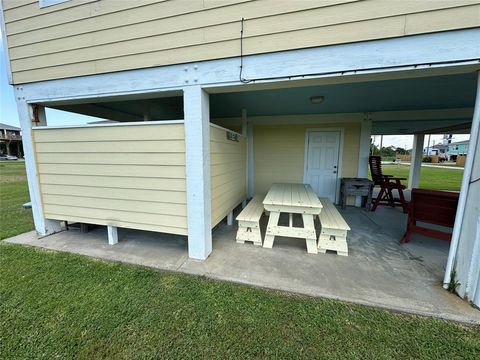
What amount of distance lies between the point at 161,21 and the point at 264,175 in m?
4.38

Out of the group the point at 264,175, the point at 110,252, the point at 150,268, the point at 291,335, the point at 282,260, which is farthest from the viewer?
the point at 264,175

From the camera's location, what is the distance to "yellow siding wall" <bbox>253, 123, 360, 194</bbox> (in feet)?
17.8

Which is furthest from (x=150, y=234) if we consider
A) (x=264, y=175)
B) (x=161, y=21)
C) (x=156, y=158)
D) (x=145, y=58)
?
(x=264, y=175)

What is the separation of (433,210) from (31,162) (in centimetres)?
592

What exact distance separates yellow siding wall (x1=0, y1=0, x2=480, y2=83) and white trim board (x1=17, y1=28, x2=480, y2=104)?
0.22 ft

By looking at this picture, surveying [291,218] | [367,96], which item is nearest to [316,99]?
[367,96]

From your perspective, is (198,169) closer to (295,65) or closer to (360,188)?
(295,65)

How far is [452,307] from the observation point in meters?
1.81

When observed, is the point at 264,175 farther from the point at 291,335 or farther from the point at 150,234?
the point at 291,335

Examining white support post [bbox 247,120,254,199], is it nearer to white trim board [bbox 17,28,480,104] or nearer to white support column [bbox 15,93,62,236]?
white trim board [bbox 17,28,480,104]

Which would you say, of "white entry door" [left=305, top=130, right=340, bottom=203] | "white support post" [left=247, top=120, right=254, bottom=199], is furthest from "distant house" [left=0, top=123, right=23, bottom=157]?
"white entry door" [left=305, top=130, right=340, bottom=203]

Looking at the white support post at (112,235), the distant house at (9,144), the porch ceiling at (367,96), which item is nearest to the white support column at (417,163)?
the porch ceiling at (367,96)

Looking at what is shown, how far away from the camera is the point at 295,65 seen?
2.05m

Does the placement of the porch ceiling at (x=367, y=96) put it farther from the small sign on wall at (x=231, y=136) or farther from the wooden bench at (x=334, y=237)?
the wooden bench at (x=334, y=237)
